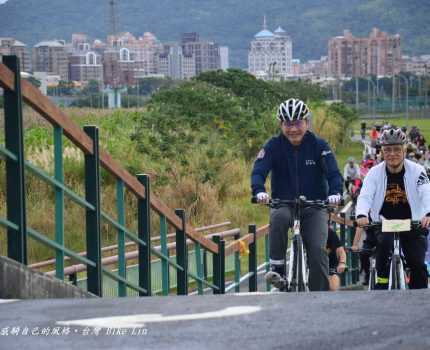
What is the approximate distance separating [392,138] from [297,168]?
745mm

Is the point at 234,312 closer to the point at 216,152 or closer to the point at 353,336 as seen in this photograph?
the point at 353,336

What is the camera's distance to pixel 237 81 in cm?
6688

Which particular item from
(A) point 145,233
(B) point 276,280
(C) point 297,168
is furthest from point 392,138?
(A) point 145,233

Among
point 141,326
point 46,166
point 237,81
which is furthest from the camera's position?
point 237,81

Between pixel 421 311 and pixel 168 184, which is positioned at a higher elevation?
pixel 421 311

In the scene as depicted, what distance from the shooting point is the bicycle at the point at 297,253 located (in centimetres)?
946

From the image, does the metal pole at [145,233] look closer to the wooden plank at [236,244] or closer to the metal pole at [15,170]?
the metal pole at [15,170]

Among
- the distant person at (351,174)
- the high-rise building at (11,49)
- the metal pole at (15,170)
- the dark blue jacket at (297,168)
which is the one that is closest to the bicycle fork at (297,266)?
the dark blue jacket at (297,168)

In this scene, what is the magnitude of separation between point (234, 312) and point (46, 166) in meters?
17.4

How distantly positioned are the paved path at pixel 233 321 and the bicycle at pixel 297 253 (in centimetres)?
231

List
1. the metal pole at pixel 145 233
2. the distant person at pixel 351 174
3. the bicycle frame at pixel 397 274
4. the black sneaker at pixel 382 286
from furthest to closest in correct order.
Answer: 1. the distant person at pixel 351 174
2. the metal pole at pixel 145 233
3. the black sneaker at pixel 382 286
4. the bicycle frame at pixel 397 274

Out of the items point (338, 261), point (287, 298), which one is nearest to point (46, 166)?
point (338, 261)

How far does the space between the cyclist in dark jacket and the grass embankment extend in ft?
26.4

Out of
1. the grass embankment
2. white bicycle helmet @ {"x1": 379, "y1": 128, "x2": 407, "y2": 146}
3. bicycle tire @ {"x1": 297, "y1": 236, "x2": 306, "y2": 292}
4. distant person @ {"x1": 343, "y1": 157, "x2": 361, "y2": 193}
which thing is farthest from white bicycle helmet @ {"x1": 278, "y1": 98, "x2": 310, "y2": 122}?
distant person @ {"x1": 343, "y1": 157, "x2": 361, "y2": 193}
